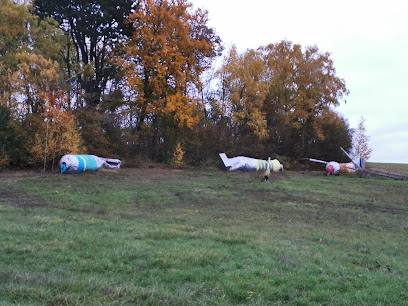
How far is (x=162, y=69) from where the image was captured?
2808 centimetres

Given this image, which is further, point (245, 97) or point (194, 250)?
point (245, 97)

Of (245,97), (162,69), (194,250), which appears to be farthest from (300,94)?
(194,250)

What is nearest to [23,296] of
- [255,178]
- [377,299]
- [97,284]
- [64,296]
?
[64,296]

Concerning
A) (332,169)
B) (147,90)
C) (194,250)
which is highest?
(147,90)

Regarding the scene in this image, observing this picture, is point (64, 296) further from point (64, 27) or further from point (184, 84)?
point (64, 27)

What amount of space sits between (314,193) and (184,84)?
16.7 m

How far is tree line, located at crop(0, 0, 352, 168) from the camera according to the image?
21.8 m

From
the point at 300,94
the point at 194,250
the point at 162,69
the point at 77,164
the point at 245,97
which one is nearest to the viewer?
the point at 194,250

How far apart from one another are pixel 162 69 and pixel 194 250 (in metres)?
24.0

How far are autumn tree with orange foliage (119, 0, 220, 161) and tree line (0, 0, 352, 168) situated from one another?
92mm

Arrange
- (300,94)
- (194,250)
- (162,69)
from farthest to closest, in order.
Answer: (300,94) → (162,69) → (194,250)

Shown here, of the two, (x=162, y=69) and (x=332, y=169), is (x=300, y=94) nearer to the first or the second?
(x=332, y=169)

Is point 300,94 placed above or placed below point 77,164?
above

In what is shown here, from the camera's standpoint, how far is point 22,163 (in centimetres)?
2152
